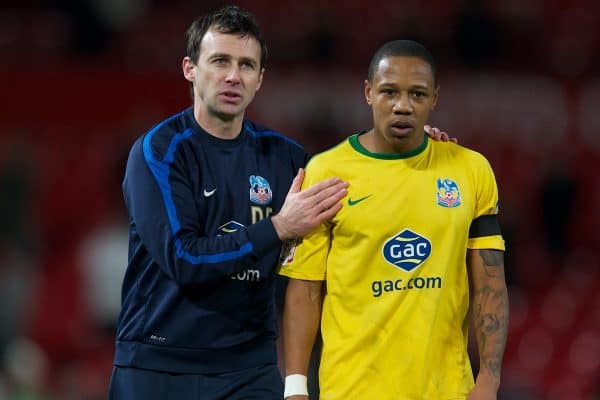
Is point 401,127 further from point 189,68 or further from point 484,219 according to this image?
point 189,68

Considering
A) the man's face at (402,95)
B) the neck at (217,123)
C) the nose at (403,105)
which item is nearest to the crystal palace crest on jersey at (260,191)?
the neck at (217,123)

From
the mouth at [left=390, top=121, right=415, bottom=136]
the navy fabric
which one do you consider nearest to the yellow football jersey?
the mouth at [left=390, top=121, right=415, bottom=136]

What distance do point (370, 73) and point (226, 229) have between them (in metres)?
0.80

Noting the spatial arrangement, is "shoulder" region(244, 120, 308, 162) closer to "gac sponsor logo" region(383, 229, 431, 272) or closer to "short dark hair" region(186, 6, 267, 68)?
"short dark hair" region(186, 6, 267, 68)

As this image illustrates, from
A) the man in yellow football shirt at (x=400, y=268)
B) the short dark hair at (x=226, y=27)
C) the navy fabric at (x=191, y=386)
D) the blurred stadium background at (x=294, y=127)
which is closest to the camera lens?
the man in yellow football shirt at (x=400, y=268)

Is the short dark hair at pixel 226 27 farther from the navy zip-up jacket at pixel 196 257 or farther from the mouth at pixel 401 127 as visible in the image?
the mouth at pixel 401 127

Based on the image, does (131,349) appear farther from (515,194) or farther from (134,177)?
(515,194)

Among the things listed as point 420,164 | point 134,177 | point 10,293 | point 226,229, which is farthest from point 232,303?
point 10,293

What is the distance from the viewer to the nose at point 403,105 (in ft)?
13.6

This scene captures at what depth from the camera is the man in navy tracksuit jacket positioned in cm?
447

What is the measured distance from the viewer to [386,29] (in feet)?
42.3

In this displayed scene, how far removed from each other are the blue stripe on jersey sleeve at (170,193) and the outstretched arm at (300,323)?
0.25 metres

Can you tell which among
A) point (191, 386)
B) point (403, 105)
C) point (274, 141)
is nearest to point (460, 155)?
point (403, 105)

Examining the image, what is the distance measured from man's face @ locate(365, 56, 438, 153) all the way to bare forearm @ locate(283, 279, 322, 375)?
0.59 m
